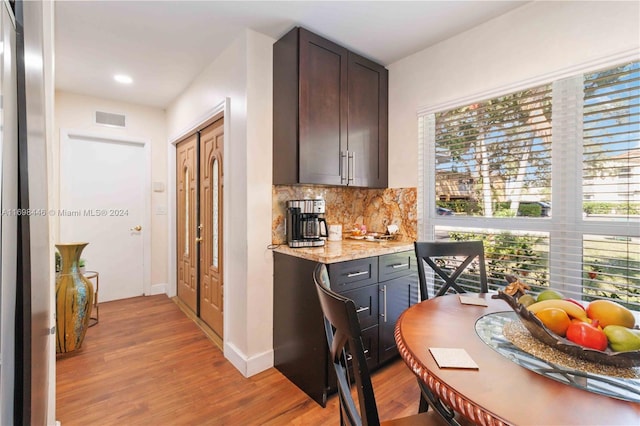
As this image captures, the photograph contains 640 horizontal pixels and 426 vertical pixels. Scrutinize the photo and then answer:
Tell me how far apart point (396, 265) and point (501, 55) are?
5.56 ft

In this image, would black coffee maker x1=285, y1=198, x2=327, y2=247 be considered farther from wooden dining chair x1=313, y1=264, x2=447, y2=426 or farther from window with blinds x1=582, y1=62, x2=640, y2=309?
window with blinds x1=582, y1=62, x2=640, y2=309

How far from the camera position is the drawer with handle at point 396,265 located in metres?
2.16

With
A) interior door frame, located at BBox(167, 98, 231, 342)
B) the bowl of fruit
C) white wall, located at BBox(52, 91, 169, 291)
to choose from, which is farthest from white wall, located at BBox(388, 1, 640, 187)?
white wall, located at BBox(52, 91, 169, 291)

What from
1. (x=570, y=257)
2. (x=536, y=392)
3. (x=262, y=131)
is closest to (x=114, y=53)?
(x=262, y=131)

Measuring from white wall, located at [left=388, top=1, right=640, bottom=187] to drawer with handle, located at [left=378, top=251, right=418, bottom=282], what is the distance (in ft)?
2.31

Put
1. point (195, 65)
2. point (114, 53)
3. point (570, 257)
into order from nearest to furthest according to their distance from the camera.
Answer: point (570, 257) < point (114, 53) < point (195, 65)

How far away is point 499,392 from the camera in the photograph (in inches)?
27.9

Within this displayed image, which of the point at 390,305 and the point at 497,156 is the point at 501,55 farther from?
the point at 390,305

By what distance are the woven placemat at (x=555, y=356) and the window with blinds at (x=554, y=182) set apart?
1.15 meters

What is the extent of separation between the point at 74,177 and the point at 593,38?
4.91 meters

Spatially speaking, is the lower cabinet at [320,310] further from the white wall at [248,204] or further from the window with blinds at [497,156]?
the window with blinds at [497,156]

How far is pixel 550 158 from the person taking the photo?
75.4 inches

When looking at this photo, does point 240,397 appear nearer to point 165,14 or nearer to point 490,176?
point 490,176

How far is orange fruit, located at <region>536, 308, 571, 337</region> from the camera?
882 millimetres
